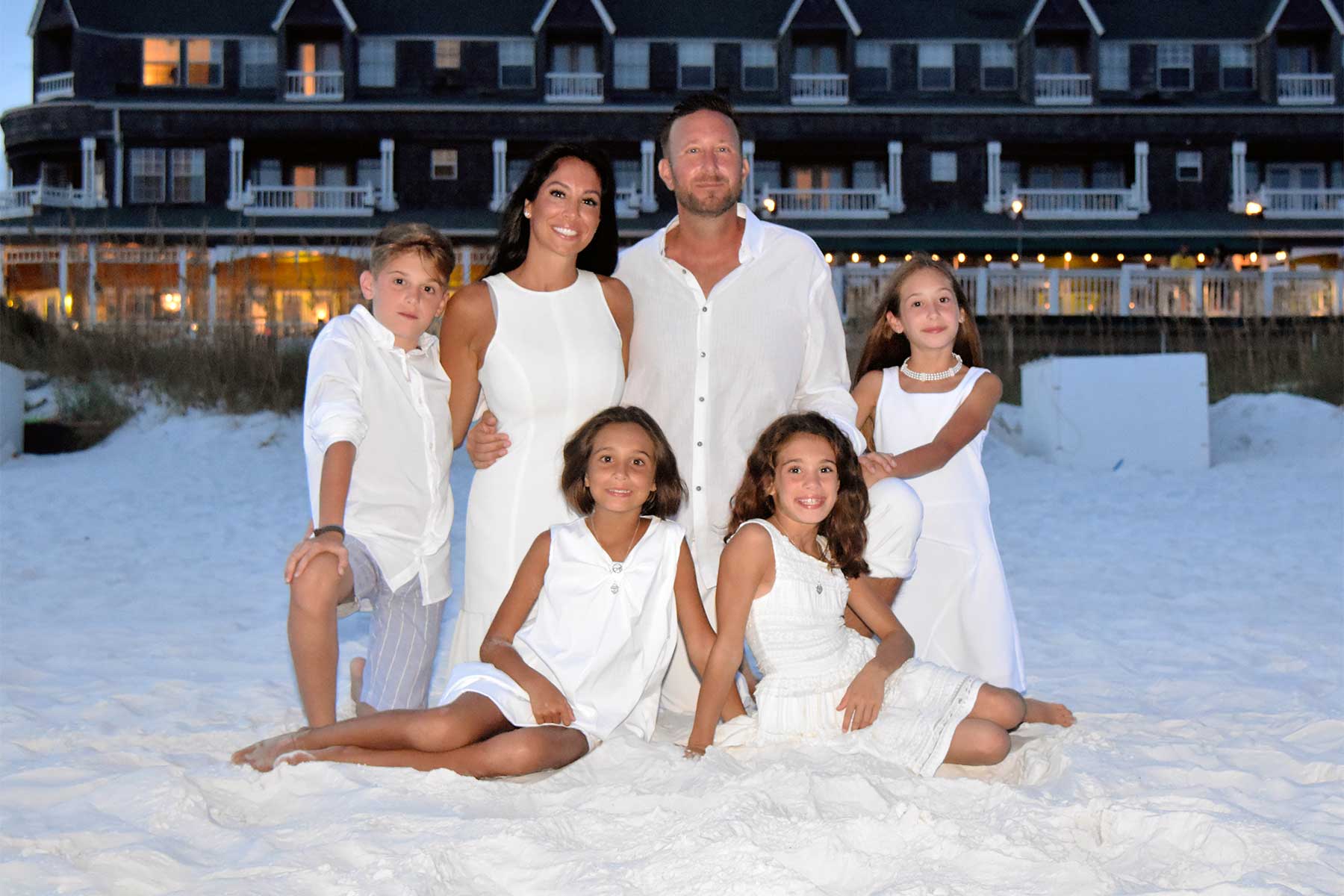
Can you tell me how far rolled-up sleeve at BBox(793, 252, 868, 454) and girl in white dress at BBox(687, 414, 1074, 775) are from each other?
376mm

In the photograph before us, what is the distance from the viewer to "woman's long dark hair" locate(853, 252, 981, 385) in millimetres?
4523

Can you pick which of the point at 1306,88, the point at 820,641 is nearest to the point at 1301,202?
the point at 1306,88

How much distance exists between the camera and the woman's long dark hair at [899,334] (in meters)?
4.52

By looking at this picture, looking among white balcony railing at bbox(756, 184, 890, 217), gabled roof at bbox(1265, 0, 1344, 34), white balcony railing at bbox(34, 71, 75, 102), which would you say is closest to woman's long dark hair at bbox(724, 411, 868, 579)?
white balcony railing at bbox(756, 184, 890, 217)

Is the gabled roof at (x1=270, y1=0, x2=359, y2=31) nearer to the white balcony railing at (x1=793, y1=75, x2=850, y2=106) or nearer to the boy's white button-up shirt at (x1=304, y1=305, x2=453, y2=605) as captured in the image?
the white balcony railing at (x1=793, y1=75, x2=850, y2=106)

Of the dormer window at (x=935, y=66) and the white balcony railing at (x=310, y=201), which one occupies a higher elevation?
the dormer window at (x=935, y=66)

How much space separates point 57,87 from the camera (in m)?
28.2

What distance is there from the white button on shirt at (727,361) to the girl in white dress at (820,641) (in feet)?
0.89

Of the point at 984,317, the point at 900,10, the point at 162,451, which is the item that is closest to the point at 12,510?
the point at 162,451

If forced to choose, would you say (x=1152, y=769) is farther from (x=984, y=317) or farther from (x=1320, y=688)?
(x=984, y=317)

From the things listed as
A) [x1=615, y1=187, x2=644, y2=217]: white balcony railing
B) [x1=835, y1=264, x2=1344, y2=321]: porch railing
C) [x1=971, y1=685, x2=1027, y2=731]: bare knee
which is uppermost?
[x1=615, y1=187, x2=644, y2=217]: white balcony railing

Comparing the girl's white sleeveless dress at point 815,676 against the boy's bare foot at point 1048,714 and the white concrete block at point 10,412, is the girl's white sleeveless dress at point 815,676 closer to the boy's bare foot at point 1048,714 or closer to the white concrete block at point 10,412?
the boy's bare foot at point 1048,714

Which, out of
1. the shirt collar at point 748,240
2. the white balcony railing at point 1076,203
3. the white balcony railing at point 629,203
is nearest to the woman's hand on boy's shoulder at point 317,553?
the shirt collar at point 748,240

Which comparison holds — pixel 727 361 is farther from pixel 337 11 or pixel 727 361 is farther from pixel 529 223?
pixel 337 11
